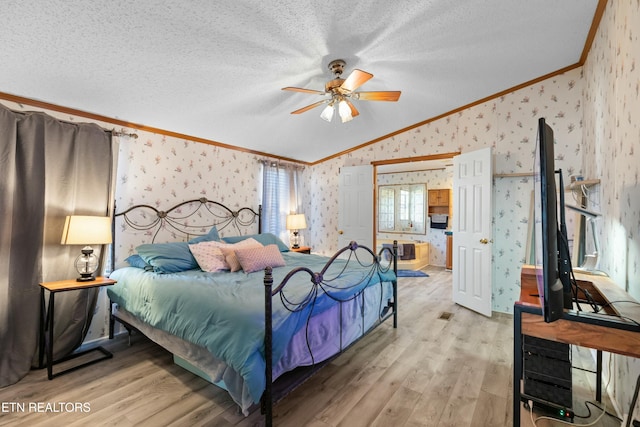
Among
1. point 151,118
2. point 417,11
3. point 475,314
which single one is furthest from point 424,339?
point 151,118

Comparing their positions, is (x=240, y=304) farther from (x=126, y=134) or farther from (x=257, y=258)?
(x=126, y=134)

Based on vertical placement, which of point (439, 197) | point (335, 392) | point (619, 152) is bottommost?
point (335, 392)

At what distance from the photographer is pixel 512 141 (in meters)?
3.86

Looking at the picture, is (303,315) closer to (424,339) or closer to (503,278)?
(424,339)

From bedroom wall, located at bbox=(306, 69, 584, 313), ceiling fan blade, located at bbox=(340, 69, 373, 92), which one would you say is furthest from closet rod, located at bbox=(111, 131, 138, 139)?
bedroom wall, located at bbox=(306, 69, 584, 313)

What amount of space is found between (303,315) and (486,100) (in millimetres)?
3826

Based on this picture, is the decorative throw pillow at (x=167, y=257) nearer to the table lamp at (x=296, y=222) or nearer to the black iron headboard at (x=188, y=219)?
the black iron headboard at (x=188, y=219)

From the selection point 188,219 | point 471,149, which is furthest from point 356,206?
point 188,219

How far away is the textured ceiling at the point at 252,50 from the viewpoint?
190 cm

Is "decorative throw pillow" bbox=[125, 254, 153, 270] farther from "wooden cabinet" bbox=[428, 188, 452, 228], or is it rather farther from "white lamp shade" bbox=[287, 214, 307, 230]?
"wooden cabinet" bbox=[428, 188, 452, 228]

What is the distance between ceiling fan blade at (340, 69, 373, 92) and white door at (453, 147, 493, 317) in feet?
7.42

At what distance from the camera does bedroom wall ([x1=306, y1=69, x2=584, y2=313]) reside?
138 inches

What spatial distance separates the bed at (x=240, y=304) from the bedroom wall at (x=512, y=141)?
1783 millimetres

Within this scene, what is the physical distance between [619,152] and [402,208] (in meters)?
6.26
